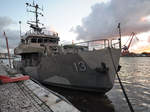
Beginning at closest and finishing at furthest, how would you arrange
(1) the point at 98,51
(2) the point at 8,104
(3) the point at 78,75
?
(2) the point at 8,104
(1) the point at 98,51
(3) the point at 78,75

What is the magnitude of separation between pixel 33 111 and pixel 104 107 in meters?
3.67

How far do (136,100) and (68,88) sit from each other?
4216 millimetres

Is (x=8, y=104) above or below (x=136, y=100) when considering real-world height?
above

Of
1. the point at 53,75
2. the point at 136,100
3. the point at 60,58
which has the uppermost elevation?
the point at 60,58

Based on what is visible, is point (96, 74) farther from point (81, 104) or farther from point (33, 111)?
point (33, 111)

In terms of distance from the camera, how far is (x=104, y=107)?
5.32m

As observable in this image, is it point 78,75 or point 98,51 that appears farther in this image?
point 78,75

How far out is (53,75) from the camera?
7805 millimetres

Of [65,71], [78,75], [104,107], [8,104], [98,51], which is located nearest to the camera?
[8,104]

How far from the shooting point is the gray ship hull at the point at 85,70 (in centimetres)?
606

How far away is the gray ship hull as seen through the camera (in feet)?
19.9

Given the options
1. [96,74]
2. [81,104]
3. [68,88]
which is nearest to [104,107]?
[81,104]

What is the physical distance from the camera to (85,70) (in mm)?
6336

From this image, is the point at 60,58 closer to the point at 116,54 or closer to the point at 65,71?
the point at 65,71
